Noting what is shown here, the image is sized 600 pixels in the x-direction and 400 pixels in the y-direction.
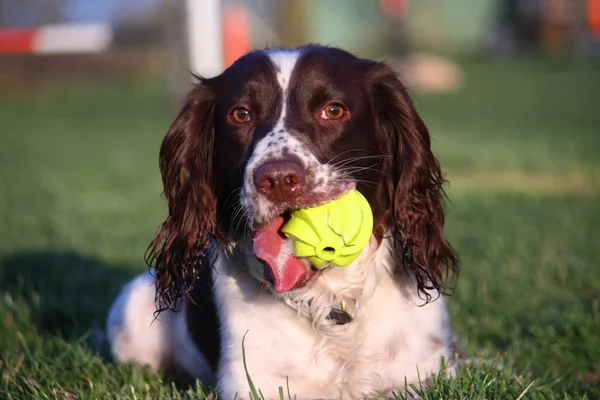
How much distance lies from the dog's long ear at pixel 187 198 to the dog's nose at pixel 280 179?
55 cm

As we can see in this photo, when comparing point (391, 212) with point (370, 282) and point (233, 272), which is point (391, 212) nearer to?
point (370, 282)

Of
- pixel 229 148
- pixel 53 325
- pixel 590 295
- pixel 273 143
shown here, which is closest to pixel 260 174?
pixel 273 143

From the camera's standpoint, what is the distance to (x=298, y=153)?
3025mm

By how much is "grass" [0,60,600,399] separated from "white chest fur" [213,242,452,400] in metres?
0.24

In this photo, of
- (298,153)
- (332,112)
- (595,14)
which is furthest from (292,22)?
(298,153)

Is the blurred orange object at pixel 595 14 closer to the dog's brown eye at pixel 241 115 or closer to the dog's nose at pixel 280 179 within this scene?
the dog's brown eye at pixel 241 115

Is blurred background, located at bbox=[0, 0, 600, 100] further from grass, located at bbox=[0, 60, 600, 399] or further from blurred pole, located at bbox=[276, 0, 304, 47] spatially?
grass, located at bbox=[0, 60, 600, 399]

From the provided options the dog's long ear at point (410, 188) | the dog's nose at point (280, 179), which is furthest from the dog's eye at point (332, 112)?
the dog's nose at point (280, 179)

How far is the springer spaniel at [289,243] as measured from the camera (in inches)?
126

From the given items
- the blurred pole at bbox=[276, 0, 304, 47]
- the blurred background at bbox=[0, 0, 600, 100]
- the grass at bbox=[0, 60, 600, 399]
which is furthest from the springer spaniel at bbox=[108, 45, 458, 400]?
the blurred pole at bbox=[276, 0, 304, 47]

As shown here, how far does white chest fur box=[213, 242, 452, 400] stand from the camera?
323 cm

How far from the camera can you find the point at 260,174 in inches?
114

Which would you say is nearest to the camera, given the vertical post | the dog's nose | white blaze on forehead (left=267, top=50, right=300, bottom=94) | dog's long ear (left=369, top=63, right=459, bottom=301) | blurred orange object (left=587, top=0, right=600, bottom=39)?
the dog's nose

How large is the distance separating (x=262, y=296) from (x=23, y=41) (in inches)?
185
